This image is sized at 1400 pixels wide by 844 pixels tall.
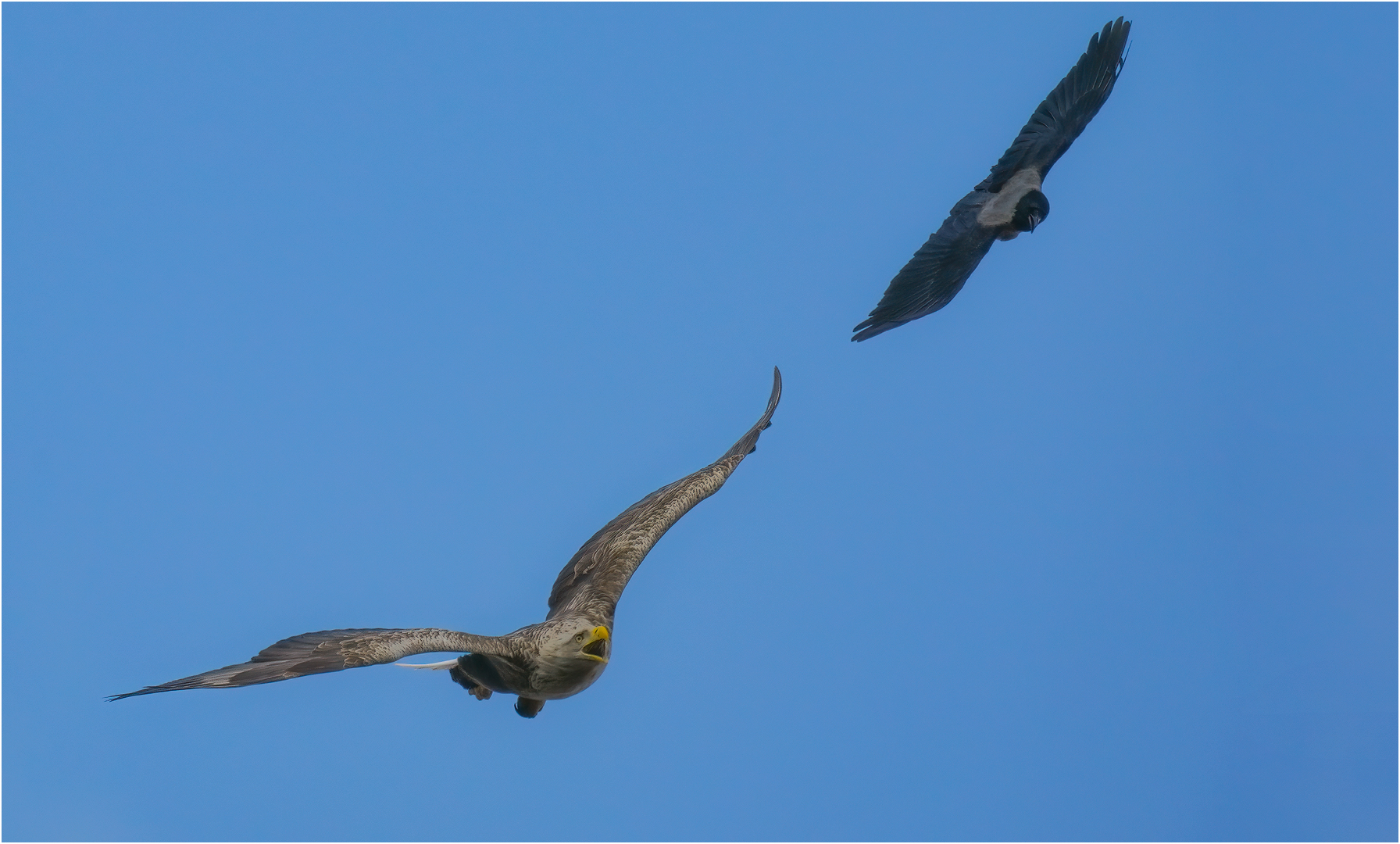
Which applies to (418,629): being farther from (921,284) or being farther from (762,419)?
(921,284)

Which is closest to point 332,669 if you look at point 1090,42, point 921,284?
point 921,284

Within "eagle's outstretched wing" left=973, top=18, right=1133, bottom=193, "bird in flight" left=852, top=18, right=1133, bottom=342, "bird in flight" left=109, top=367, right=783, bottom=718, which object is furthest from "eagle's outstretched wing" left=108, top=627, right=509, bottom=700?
"eagle's outstretched wing" left=973, top=18, right=1133, bottom=193

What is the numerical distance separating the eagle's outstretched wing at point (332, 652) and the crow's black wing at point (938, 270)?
5745 millimetres

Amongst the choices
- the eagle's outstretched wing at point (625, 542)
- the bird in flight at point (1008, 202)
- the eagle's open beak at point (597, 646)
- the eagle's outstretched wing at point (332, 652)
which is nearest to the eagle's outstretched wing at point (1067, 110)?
the bird in flight at point (1008, 202)

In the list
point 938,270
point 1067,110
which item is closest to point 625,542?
point 938,270

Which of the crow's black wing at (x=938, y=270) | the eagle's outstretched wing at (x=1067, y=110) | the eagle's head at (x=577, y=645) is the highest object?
the eagle's outstretched wing at (x=1067, y=110)

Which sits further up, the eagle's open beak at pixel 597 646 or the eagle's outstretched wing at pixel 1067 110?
the eagle's outstretched wing at pixel 1067 110

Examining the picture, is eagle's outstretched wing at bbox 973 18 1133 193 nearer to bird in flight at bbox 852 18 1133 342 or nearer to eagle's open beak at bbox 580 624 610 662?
bird in flight at bbox 852 18 1133 342

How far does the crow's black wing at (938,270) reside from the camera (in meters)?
16.3

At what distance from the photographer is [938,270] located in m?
16.7

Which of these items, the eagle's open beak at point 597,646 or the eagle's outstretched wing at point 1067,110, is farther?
the eagle's outstretched wing at point 1067,110

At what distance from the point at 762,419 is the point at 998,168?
3661 millimetres

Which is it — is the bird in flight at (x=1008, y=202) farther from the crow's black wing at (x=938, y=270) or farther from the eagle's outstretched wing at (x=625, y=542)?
the eagle's outstretched wing at (x=625, y=542)

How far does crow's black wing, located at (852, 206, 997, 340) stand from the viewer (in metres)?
16.3
